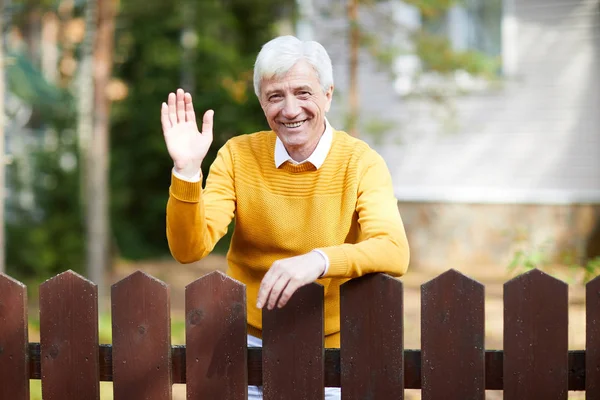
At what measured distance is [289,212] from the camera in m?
2.41

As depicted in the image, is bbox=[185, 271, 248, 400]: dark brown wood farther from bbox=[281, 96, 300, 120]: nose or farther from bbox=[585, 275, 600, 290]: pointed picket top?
bbox=[585, 275, 600, 290]: pointed picket top

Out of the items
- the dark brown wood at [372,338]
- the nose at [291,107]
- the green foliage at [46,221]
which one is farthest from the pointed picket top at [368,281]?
the green foliage at [46,221]

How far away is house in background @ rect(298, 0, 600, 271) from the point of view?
9.83m

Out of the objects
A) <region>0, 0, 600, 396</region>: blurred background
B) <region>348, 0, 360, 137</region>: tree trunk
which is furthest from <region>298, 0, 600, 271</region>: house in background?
<region>348, 0, 360, 137</region>: tree trunk

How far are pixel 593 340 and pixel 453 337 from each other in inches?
16.6

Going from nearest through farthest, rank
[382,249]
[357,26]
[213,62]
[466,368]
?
[382,249] < [466,368] < [357,26] < [213,62]

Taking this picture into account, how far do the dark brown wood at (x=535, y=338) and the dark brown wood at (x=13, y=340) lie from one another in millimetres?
1559

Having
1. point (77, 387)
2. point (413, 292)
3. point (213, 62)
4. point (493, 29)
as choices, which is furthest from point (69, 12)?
point (77, 387)

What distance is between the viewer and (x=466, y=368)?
2424 mm

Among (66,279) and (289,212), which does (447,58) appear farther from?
(66,279)

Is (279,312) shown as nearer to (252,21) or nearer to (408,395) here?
(408,395)

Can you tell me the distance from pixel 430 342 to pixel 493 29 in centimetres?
876

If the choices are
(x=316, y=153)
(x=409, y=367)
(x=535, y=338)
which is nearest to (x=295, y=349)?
(x=409, y=367)

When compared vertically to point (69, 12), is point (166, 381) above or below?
below
